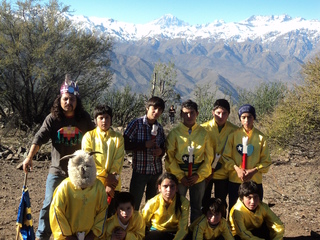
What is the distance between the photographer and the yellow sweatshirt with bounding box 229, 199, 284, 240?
14.1 feet

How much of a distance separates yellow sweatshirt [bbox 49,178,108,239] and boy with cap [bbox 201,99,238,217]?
4.78 ft

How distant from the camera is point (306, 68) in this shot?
10148 mm

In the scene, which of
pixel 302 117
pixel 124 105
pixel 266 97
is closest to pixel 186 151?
pixel 302 117

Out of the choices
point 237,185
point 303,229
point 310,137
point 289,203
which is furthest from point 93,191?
point 310,137

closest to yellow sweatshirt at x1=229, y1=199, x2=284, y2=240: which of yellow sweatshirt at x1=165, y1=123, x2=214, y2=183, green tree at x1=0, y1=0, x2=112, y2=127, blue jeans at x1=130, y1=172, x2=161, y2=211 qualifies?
yellow sweatshirt at x1=165, y1=123, x2=214, y2=183

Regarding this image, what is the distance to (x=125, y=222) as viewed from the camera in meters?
3.98

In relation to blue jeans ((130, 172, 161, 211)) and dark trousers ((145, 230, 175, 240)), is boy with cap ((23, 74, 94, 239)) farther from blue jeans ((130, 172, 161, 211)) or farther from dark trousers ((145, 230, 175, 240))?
dark trousers ((145, 230, 175, 240))

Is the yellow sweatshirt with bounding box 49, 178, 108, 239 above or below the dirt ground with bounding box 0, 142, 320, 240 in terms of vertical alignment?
above

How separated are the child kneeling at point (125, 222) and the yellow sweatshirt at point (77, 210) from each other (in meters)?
0.19

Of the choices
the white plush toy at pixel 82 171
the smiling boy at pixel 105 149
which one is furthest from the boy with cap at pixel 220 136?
the white plush toy at pixel 82 171

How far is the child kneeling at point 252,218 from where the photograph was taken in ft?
13.9

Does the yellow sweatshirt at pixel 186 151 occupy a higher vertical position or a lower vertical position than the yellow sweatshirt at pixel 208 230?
higher

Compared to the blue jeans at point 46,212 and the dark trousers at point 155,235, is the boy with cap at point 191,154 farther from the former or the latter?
the blue jeans at point 46,212

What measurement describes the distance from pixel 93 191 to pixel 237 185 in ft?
5.78
